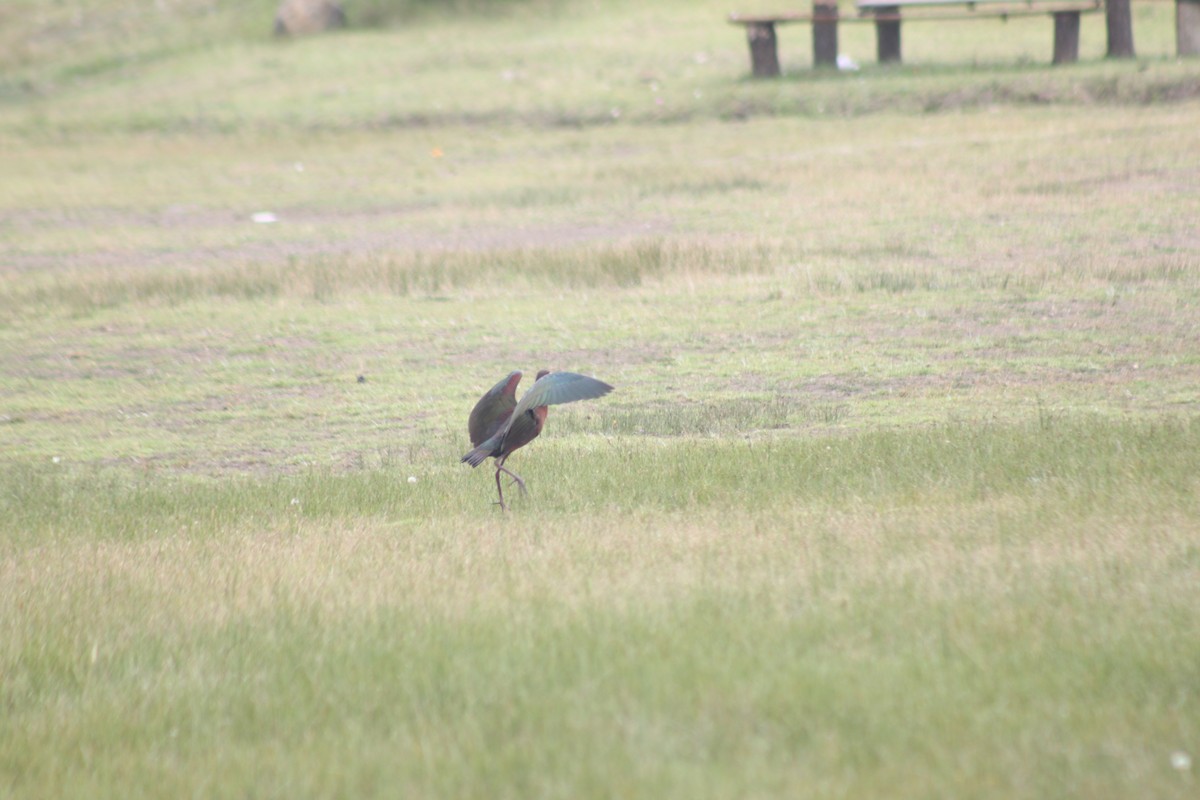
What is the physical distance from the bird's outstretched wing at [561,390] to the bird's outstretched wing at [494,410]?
537mm

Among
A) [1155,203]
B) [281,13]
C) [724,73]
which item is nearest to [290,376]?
[1155,203]

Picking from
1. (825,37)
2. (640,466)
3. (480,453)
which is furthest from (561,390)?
(825,37)

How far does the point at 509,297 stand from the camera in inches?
602

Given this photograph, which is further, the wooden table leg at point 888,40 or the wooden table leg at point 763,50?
the wooden table leg at point 888,40

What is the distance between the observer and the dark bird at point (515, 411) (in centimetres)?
693

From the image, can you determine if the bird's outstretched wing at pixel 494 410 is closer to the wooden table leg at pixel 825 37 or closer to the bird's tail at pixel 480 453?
the bird's tail at pixel 480 453

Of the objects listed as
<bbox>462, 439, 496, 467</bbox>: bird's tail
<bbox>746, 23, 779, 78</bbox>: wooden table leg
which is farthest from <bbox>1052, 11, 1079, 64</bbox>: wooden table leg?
<bbox>462, 439, 496, 467</bbox>: bird's tail

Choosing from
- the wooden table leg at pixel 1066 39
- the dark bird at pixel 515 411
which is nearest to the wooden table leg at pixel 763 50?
the wooden table leg at pixel 1066 39

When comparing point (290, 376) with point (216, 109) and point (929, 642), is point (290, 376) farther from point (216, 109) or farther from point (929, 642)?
point (216, 109)

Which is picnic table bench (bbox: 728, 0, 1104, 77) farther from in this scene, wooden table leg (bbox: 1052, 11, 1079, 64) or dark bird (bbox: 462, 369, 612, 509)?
dark bird (bbox: 462, 369, 612, 509)

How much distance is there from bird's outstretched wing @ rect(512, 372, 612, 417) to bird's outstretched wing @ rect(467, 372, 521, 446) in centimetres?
54

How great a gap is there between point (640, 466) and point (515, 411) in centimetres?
154

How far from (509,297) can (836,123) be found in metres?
11.9

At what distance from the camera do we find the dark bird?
6.93 metres
